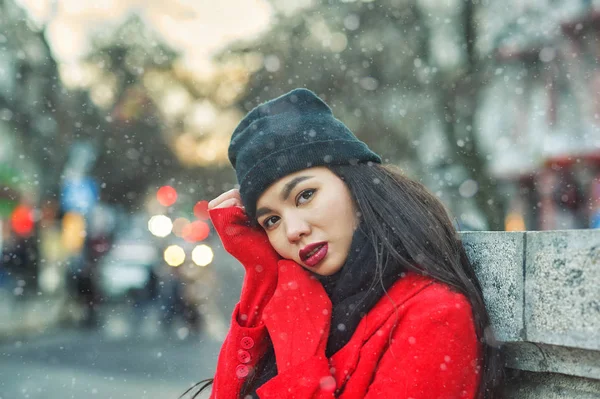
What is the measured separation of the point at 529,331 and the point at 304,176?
1.05 meters

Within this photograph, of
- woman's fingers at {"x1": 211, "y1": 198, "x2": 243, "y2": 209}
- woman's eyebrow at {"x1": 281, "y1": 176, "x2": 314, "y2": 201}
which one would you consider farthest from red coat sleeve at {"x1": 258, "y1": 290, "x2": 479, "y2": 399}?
woman's fingers at {"x1": 211, "y1": 198, "x2": 243, "y2": 209}

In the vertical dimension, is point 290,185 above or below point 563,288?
above

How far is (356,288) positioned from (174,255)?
621 inches

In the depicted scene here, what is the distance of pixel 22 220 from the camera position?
21.9 meters

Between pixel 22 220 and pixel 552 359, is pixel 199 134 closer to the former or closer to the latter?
pixel 22 220

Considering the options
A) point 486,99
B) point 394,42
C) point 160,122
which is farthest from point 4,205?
point 486,99

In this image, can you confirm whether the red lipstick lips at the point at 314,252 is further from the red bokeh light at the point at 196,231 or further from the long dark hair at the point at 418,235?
the red bokeh light at the point at 196,231

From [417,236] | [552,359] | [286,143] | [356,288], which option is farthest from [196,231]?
[552,359]

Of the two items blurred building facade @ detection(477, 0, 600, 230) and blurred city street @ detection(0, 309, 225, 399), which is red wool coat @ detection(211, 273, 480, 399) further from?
blurred building facade @ detection(477, 0, 600, 230)

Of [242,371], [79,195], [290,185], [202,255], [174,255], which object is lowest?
[202,255]

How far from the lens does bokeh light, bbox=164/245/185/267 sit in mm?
17547

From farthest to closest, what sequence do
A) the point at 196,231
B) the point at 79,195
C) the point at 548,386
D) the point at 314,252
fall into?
the point at 196,231 → the point at 79,195 → the point at 314,252 → the point at 548,386

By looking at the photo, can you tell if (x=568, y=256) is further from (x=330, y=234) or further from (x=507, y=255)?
(x=330, y=234)

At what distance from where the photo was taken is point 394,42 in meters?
14.2
